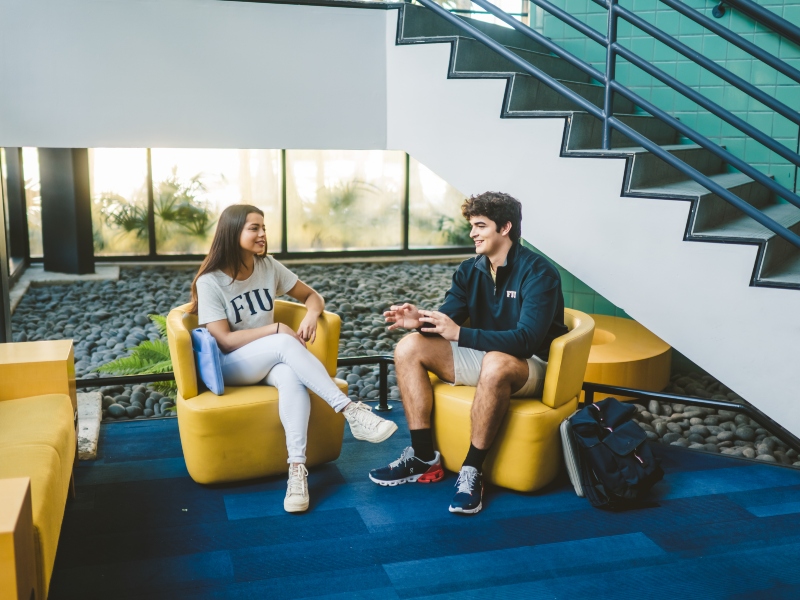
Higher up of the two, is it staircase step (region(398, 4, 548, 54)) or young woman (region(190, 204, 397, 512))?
staircase step (region(398, 4, 548, 54))

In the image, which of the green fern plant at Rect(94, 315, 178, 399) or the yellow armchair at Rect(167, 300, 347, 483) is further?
the green fern plant at Rect(94, 315, 178, 399)

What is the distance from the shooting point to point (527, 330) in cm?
316

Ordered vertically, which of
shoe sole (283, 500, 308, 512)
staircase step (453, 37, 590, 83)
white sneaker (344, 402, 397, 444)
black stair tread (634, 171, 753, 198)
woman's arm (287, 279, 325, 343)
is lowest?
shoe sole (283, 500, 308, 512)

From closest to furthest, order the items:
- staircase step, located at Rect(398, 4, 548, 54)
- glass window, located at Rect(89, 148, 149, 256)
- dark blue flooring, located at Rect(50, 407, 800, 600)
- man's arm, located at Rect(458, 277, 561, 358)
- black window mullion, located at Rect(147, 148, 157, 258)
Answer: dark blue flooring, located at Rect(50, 407, 800, 600) → man's arm, located at Rect(458, 277, 561, 358) → staircase step, located at Rect(398, 4, 548, 54) → glass window, located at Rect(89, 148, 149, 256) → black window mullion, located at Rect(147, 148, 157, 258)

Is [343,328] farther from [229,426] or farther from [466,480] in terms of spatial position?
[466,480]

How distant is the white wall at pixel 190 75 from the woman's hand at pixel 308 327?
2.89 ft

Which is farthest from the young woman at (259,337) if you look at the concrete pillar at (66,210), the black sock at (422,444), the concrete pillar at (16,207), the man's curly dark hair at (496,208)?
the concrete pillar at (16,207)

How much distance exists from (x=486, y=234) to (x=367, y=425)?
93cm

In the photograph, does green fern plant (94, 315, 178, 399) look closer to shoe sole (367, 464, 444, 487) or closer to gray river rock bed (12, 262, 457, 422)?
gray river rock bed (12, 262, 457, 422)

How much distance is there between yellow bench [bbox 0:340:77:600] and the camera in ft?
6.86

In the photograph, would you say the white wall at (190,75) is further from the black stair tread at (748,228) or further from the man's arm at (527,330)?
the black stair tread at (748,228)

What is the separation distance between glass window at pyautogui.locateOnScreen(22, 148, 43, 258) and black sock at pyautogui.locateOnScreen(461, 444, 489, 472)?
312 inches

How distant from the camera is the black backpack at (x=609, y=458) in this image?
3.13 m

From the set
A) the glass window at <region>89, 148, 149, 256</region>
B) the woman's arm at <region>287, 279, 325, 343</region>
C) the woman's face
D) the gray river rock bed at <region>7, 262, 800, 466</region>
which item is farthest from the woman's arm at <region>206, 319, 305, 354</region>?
the glass window at <region>89, 148, 149, 256</region>
